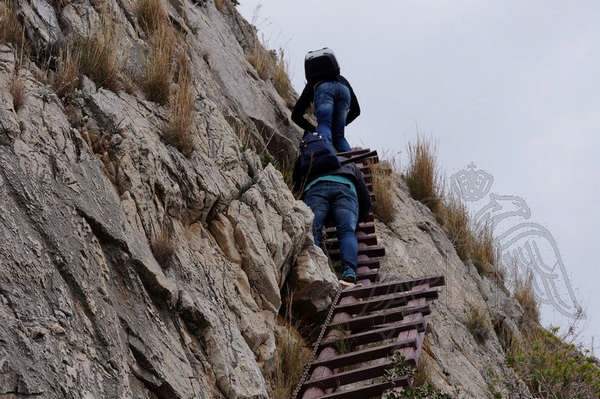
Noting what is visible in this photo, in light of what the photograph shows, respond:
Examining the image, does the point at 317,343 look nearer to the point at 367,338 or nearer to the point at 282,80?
the point at 367,338

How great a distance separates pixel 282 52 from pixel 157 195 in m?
5.69

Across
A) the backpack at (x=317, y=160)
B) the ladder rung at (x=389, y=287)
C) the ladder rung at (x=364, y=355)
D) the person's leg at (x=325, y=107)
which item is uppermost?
the person's leg at (x=325, y=107)

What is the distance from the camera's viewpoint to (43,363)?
3406mm

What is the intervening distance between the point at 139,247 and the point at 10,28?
1617mm

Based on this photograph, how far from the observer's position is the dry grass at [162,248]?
15.6 feet

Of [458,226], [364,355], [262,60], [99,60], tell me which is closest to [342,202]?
[364,355]

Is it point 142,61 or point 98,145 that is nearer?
point 98,145

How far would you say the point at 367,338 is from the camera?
5828 mm

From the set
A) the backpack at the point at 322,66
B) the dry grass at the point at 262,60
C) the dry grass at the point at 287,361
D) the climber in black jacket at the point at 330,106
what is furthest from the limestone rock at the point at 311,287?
the dry grass at the point at 262,60

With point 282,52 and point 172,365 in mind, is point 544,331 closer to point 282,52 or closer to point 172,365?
point 282,52

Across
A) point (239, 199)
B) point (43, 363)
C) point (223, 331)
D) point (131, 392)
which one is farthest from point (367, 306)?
point (43, 363)

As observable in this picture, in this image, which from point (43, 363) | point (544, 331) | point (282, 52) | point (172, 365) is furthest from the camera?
point (282, 52)

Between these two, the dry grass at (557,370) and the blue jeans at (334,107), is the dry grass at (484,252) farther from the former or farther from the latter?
the blue jeans at (334,107)

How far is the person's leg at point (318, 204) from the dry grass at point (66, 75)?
2.33m
